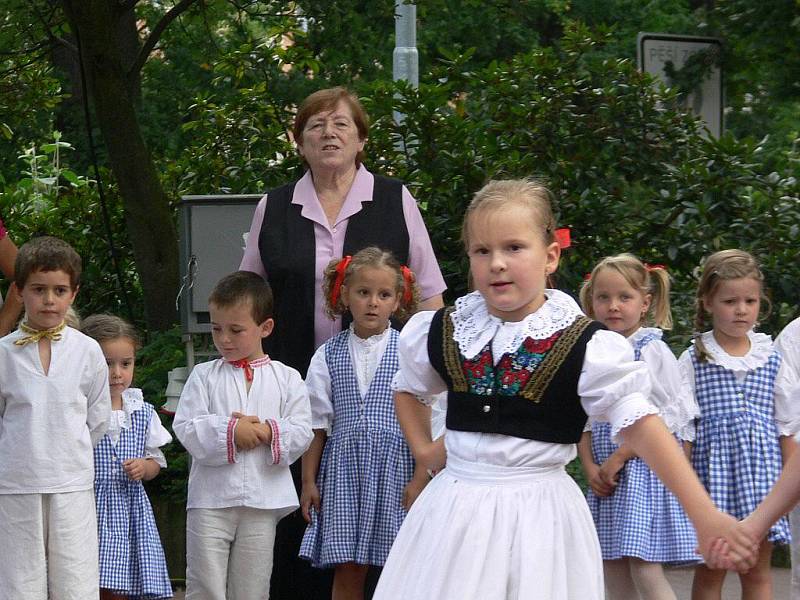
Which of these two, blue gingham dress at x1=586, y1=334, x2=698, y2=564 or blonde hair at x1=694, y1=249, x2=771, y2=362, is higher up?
blonde hair at x1=694, y1=249, x2=771, y2=362

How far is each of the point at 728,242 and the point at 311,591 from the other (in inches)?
125

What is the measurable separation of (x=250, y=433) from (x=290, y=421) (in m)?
0.17

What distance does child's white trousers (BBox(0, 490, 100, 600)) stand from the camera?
520cm

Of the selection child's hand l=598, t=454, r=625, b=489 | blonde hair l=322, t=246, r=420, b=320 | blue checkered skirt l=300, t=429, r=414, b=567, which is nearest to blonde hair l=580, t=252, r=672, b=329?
child's hand l=598, t=454, r=625, b=489

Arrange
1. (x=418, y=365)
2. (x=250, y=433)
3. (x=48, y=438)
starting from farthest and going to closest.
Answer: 1. (x=250, y=433)
2. (x=48, y=438)
3. (x=418, y=365)

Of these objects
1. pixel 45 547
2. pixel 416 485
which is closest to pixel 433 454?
pixel 416 485

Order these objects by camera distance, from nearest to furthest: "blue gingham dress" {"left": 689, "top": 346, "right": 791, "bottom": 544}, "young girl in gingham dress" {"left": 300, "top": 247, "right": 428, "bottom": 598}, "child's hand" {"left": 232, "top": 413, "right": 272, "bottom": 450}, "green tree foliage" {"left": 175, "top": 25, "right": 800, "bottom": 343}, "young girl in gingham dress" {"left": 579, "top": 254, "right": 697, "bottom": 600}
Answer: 1. "child's hand" {"left": 232, "top": 413, "right": 272, "bottom": 450}
2. "young girl in gingham dress" {"left": 300, "top": 247, "right": 428, "bottom": 598}
3. "young girl in gingham dress" {"left": 579, "top": 254, "right": 697, "bottom": 600}
4. "blue gingham dress" {"left": 689, "top": 346, "right": 791, "bottom": 544}
5. "green tree foliage" {"left": 175, "top": 25, "right": 800, "bottom": 343}

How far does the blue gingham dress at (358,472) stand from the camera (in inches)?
221

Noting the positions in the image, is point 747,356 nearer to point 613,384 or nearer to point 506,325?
point 506,325

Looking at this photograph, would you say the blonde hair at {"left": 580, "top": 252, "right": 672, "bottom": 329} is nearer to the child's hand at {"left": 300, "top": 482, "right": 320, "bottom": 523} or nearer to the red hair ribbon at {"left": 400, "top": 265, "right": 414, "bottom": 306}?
the red hair ribbon at {"left": 400, "top": 265, "right": 414, "bottom": 306}

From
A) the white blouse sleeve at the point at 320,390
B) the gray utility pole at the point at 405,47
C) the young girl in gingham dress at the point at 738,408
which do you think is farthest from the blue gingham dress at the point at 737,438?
the gray utility pole at the point at 405,47

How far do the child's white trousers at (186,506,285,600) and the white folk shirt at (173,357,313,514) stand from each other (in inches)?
2.7

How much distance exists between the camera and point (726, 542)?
3.88 metres

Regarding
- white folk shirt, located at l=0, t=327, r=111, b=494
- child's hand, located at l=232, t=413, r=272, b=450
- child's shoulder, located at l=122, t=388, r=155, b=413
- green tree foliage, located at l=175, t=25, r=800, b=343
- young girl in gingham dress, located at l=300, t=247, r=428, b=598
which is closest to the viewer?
white folk shirt, located at l=0, t=327, r=111, b=494
